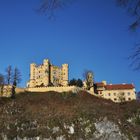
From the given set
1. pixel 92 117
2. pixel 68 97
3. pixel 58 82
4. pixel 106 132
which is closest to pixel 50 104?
pixel 68 97

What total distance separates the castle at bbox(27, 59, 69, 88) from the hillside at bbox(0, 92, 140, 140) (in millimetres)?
24508

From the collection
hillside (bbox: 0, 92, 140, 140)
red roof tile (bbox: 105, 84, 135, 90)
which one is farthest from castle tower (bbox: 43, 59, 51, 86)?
hillside (bbox: 0, 92, 140, 140)

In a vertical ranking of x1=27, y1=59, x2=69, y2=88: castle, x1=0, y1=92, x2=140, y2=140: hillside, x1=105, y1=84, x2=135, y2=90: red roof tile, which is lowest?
x1=0, y1=92, x2=140, y2=140: hillside

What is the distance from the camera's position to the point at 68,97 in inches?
3223

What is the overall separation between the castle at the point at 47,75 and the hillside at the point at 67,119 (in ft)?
80.4

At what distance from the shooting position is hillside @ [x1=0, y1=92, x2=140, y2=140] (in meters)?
61.4

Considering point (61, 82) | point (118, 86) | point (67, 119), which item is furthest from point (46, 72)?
point (67, 119)

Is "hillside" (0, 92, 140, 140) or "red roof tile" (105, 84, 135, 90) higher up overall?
"red roof tile" (105, 84, 135, 90)

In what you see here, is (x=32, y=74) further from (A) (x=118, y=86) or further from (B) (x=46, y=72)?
(A) (x=118, y=86)

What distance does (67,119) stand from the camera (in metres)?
65.6

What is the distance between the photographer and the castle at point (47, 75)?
342 feet

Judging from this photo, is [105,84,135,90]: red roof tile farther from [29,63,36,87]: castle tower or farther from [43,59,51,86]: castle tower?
[29,63,36,87]: castle tower

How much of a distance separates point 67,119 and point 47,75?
1563 inches

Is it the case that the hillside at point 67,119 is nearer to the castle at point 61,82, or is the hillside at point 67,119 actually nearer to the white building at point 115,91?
the white building at point 115,91
